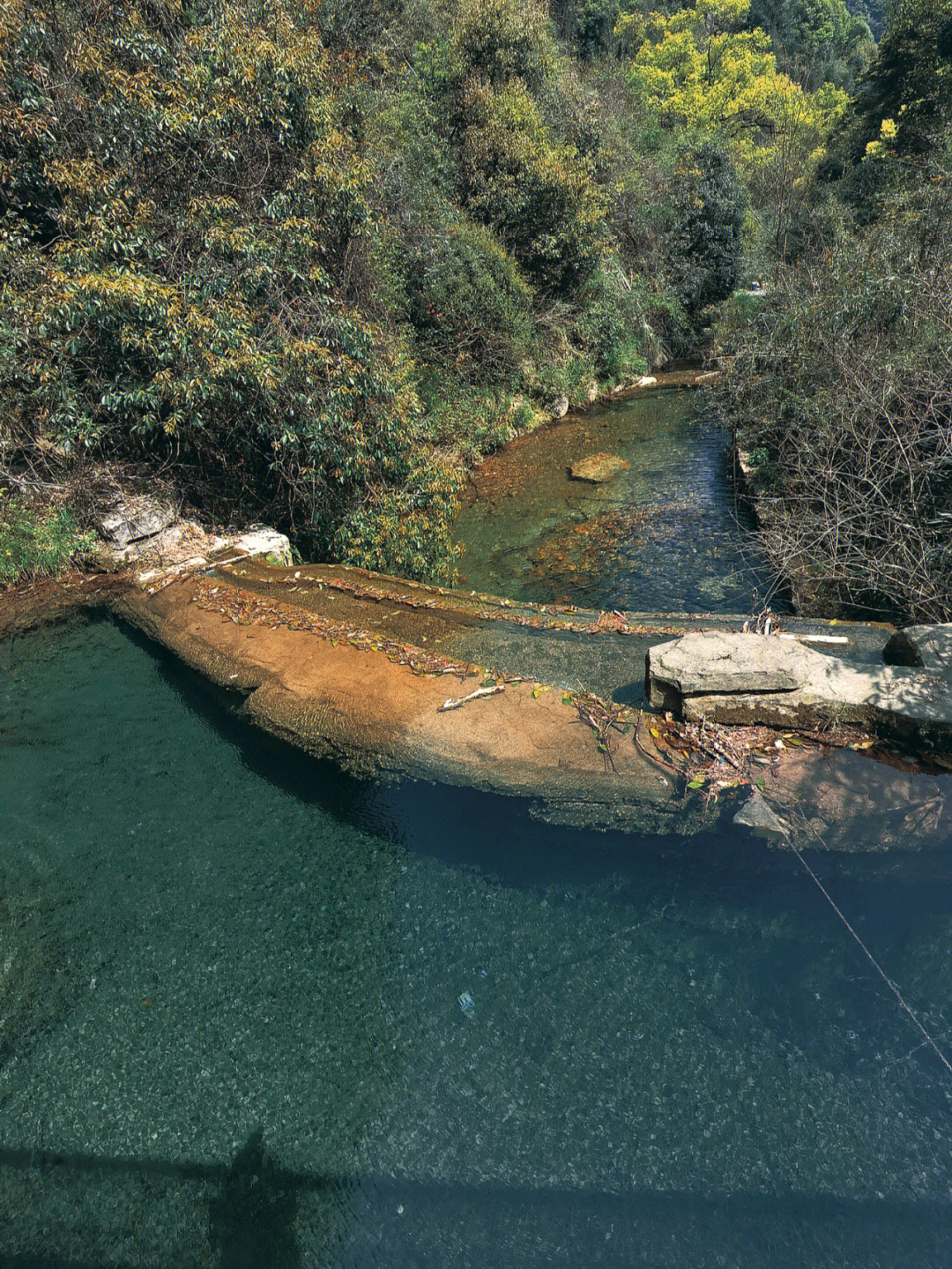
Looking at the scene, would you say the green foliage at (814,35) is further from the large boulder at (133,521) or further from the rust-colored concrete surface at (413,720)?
the rust-colored concrete surface at (413,720)

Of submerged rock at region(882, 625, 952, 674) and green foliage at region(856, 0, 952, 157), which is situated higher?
green foliage at region(856, 0, 952, 157)

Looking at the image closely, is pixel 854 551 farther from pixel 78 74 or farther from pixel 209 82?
pixel 78 74

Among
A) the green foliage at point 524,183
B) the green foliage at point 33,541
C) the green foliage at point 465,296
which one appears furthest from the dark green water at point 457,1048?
the green foliage at point 524,183

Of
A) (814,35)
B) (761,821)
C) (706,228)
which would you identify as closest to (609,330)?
(706,228)

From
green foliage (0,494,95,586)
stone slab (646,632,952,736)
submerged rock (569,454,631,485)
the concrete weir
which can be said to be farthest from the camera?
submerged rock (569,454,631,485)

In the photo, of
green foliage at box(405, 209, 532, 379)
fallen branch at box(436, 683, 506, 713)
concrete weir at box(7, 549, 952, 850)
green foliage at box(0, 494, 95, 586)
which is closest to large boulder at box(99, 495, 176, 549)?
green foliage at box(0, 494, 95, 586)

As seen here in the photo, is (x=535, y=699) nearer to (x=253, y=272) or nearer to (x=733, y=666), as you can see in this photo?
(x=733, y=666)

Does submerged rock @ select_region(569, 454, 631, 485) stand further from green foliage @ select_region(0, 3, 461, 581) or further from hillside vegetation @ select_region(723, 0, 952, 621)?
green foliage @ select_region(0, 3, 461, 581)

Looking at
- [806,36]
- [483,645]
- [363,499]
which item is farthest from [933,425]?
[806,36]
